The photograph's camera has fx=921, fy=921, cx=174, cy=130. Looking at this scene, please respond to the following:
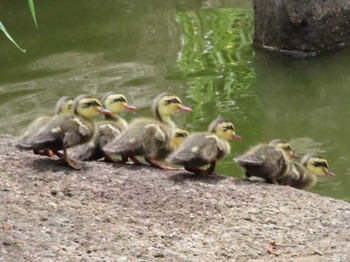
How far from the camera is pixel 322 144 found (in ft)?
24.0

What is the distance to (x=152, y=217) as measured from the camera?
15.8 feet

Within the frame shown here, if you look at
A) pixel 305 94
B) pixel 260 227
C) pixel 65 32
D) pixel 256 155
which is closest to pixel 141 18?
pixel 65 32

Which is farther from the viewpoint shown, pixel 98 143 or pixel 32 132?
pixel 98 143

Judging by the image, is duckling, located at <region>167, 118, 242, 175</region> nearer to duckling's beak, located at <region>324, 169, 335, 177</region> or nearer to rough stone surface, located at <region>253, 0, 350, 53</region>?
duckling's beak, located at <region>324, 169, 335, 177</region>

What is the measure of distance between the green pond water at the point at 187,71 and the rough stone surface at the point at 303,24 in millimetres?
206

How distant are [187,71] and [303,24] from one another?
1584 mm

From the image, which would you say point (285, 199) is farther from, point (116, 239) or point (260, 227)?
point (116, 239)

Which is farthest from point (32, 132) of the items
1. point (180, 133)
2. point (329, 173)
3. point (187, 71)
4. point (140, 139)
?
point (187, 71)

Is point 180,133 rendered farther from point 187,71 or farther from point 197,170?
point 187,71

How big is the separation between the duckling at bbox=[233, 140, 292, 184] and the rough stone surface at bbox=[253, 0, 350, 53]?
4.40m

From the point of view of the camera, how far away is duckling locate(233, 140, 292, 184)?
584 cm

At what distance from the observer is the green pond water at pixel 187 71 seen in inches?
304

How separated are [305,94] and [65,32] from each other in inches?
158

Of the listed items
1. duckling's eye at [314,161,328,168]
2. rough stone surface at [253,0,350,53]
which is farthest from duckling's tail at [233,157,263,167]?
rough stone surface at [253,0,350,53]
